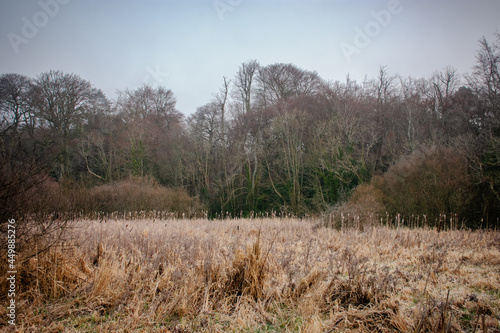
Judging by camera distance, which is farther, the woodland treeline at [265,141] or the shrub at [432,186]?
the woodland treeline at [265,141]

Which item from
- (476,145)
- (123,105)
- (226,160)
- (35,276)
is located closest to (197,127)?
(226,160)

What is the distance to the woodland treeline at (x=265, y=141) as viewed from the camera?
18062mm

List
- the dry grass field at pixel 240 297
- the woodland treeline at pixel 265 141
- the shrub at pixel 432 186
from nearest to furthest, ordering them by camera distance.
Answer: the dry grass field at pixel 240 297, the shrub at pixel 432 186, the woodland treeline at pixel 265 141

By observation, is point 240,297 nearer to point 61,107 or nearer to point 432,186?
point 432,186

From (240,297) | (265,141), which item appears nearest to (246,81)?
(265,141)

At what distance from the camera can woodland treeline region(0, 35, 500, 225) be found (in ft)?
59.3

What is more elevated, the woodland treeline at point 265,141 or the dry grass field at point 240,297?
the woodland treeline at point 265,141

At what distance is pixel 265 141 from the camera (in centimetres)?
2753

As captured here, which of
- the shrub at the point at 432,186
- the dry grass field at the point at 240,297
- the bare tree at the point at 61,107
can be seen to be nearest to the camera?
the dry grass field at the point at 240,297

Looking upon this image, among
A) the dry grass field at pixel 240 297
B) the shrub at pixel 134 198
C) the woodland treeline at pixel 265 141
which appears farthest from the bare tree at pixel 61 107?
the dry grass field at pixel 240 297

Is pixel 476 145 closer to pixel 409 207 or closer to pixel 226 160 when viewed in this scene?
pixel 409 207

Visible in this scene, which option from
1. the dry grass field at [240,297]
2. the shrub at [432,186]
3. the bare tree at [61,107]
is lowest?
the dry grass field at [240,297]

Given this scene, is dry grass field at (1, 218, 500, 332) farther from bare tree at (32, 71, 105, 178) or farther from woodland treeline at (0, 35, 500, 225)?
bare tree at (32, 71, 105, 178)

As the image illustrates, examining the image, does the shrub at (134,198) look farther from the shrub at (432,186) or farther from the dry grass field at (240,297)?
Answer: the dry grass field at (240,297)
